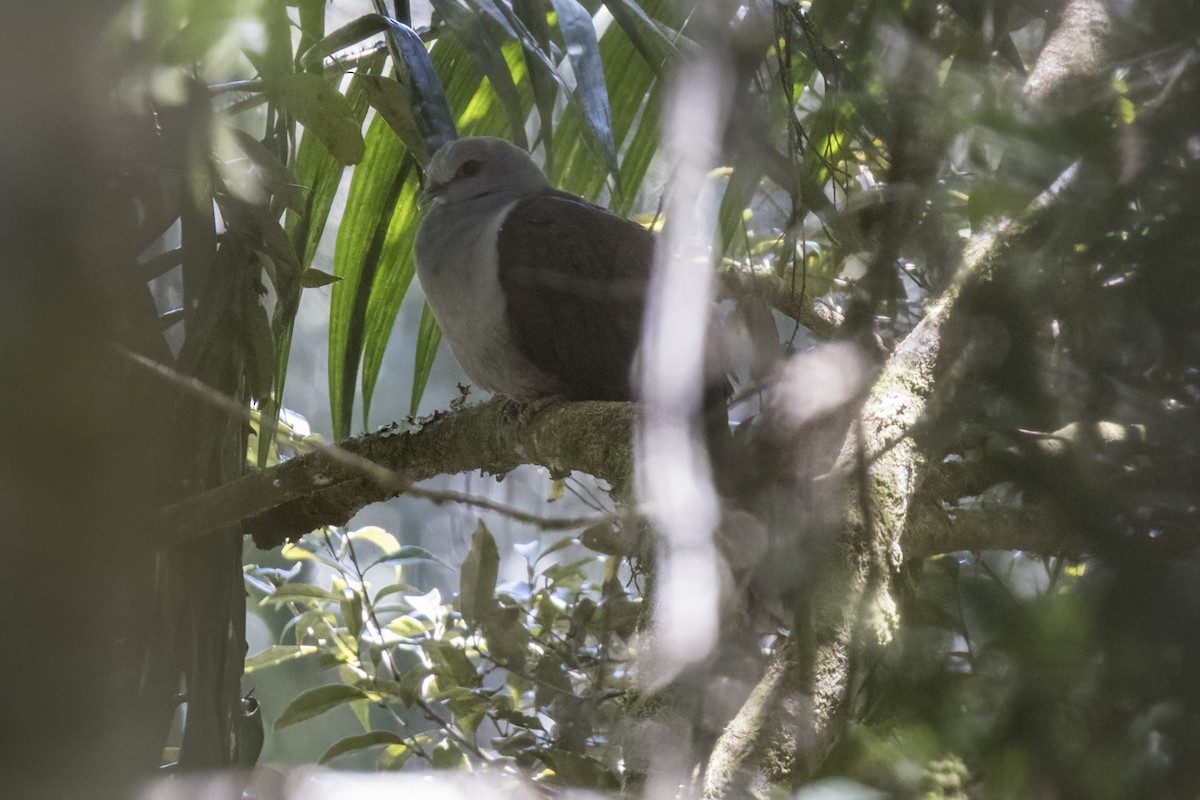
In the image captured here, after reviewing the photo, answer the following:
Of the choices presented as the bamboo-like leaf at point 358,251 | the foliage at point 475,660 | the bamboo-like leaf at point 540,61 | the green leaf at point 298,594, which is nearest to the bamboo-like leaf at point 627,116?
the bamboo-like leaf at point 540,61

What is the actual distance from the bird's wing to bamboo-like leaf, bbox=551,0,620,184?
0.25 meters

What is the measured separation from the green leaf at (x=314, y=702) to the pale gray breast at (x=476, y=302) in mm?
437

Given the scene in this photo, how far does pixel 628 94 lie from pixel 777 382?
1.94ft

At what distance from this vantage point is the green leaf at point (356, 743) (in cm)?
110

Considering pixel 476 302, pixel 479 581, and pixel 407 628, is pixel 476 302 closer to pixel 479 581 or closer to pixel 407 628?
pixel 479 581

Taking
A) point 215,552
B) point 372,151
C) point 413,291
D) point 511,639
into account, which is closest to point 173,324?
point 215,552

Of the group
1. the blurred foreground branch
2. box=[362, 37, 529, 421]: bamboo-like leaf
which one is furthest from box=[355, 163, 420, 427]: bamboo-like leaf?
the blurred foreground branch

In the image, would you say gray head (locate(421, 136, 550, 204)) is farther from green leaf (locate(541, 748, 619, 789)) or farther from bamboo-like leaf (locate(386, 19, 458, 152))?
green leaf (locate(541, 748, 619, 789))

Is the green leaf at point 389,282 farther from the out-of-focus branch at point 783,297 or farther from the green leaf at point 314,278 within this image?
the out-of-focus branch at point 783,297

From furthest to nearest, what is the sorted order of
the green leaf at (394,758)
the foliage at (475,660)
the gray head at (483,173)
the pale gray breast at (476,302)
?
the gray head at (483,173) < the pale gray breast at (476,302) < the green leaf at (394,758) < the foliage at (475,660)

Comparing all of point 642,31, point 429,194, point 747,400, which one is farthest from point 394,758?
point 642,31

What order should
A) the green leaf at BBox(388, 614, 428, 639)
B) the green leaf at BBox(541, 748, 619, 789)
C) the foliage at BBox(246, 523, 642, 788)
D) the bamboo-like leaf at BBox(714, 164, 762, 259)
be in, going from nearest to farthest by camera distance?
1. the bamboo-like leaf at BBox(714, 164, 762, 259)
2. the green leaf at BBox(541, 748, 619, 789)
3. the foliage at BBox(246, 523, 642, 788)
4. the green leaf at BBox(388, 614, 428, 639)

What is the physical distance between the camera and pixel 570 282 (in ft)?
3.96

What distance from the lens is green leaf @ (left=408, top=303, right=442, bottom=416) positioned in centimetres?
128
